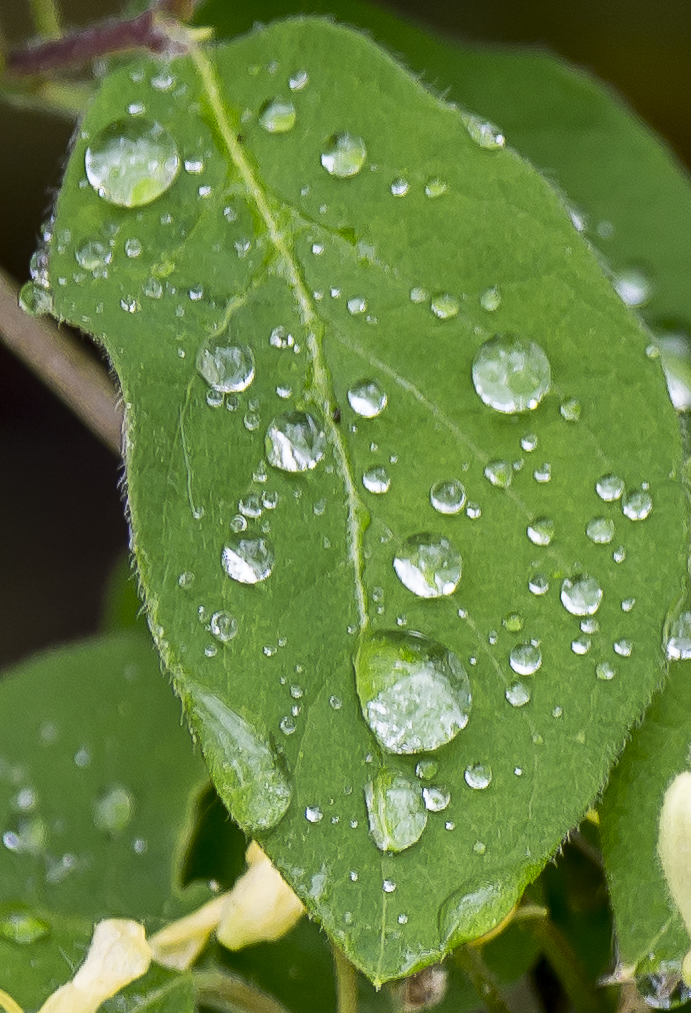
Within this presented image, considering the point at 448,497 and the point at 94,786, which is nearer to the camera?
the point at 448,497

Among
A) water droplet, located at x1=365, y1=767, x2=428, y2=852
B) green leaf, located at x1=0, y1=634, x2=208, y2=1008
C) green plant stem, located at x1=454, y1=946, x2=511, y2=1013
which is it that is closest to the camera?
water droplet, located at x1=365, y1=767, x2=428, y2=852

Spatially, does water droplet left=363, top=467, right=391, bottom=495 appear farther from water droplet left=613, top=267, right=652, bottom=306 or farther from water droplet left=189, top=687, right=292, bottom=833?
water droplet left=613, top=267, right=652, bottom=306

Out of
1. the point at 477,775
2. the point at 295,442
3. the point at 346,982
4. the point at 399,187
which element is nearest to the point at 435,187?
the point at 399,187

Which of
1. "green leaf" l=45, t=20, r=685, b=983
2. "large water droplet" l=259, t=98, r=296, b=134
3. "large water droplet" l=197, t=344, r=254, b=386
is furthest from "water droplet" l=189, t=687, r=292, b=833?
"large water droplet" l=259, t=98, r=296, b=134

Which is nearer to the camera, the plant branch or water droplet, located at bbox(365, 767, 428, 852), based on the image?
water droplet, located at bbox(365, 767, 428, 852)

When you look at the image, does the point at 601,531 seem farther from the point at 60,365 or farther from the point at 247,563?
the point at 60,365

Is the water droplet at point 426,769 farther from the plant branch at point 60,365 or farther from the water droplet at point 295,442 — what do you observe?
the plant branch at point 60,365

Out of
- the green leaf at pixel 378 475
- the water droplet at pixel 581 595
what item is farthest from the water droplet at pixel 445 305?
the water droplet at pixel 581 595

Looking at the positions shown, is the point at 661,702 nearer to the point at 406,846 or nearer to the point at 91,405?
the point at 406,846
